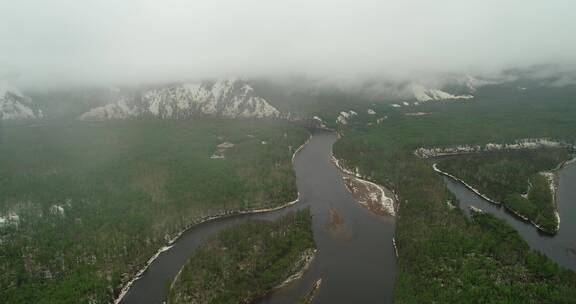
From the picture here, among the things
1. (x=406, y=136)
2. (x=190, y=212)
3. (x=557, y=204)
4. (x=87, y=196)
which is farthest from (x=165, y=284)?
(x=406, y=136)

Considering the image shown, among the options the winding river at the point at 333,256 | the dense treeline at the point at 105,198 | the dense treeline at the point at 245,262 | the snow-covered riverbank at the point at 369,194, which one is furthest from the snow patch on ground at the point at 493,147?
the dense treeline at the point at 245,262

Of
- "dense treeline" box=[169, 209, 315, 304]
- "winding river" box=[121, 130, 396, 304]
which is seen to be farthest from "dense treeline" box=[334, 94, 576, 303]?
"dense treeline" box=[169, 209, 315, 304]

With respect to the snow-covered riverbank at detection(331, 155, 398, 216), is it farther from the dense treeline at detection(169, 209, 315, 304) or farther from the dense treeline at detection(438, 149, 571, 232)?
the dense treeline at detection(438, 149, 571, 232)

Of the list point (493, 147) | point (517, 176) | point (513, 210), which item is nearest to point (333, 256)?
point (513, 210)

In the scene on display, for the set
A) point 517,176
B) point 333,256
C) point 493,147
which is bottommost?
Answer: point 333,256

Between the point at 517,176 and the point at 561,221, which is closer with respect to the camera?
the point at 561,221

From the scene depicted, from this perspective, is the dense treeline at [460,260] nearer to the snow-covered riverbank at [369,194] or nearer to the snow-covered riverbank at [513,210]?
the snow-covered riverbank at [369,194]

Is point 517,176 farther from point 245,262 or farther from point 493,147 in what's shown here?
point 245,262
